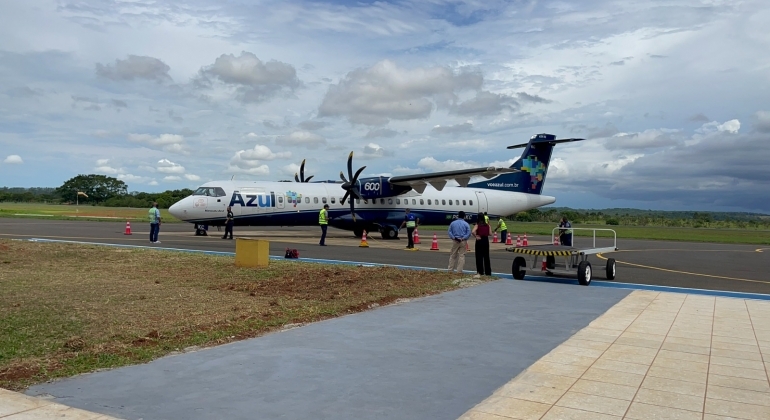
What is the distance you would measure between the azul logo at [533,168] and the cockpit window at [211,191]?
17222 mm

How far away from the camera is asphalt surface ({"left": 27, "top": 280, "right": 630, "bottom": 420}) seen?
15.4 feet

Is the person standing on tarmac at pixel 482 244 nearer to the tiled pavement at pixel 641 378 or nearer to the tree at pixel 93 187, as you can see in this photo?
the tiled pavement at pixel 641 378

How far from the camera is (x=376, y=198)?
30531mm

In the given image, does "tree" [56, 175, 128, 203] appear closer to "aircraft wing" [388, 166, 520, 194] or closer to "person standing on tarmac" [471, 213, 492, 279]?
"aircraft wing" [388, 166, 520, 194]

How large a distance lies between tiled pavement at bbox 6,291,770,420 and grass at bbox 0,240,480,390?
149 cm

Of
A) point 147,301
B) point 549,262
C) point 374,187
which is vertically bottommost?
point 147,301

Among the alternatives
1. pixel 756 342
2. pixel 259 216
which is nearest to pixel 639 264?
pixel 756 342

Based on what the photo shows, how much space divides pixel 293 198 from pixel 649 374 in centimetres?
2383

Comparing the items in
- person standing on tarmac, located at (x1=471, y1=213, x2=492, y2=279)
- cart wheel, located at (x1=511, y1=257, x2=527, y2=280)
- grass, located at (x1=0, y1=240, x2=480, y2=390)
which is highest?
person standing on tarmac, located at (x1=471, y1=213, x2=492, y2=279)

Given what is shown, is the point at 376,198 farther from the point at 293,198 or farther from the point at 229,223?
the point at 229,223

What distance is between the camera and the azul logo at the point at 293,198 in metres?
28.5

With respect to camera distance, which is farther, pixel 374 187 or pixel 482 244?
pixel 374 187

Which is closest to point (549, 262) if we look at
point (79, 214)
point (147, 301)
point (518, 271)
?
point (518, 271)

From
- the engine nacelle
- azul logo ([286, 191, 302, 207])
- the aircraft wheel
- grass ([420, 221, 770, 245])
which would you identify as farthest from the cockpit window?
grass ([420, 221, 770, 245])
